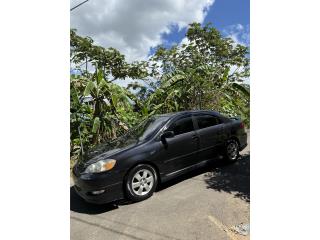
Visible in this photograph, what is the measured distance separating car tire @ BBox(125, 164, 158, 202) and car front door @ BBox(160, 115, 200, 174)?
1.20 ft

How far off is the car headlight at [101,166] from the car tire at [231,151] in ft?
9.36

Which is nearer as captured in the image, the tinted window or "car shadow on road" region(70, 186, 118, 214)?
"car shadow on road" region(70, 186, 118, 214)

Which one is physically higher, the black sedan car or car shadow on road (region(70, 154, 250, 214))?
the black sedan car

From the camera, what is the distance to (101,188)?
435 centimetres

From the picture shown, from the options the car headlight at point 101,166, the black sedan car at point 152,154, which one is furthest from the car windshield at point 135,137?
the car headlight at point 101,166

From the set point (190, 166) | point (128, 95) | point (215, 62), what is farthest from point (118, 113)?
point (215, 62)

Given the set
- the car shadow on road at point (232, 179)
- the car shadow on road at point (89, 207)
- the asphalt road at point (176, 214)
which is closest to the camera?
the asphalt road at point (176, 214)

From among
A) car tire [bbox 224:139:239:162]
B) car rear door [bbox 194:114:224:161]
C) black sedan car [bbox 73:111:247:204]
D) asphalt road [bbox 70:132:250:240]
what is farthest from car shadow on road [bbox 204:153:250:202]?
car rear door [bbox 194:114:224:161]

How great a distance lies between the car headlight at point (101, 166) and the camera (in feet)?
14.5

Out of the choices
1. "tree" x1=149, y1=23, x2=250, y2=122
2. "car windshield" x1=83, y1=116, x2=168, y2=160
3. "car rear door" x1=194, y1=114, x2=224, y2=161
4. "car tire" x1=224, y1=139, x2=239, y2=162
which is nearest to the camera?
"car windshield" x1=83, y1=116, x2=168, y2=160

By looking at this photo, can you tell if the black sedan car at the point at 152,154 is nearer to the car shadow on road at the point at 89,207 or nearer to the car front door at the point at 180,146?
the car front door at the point at 180,146

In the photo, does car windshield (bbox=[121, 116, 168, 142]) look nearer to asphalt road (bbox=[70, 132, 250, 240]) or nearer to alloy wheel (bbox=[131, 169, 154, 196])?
alloy wheel (bbox=[131, 169, 154, 196])

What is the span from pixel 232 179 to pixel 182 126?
4.63ft

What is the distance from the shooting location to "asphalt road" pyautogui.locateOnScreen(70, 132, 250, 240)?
142 inches
